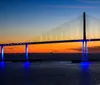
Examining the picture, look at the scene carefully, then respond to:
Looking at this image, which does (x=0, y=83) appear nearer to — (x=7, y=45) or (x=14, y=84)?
(x=14, y=84)

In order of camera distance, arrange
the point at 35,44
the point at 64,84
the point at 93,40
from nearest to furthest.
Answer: the point at 64,84
the point at 93,40
the point at 35,44

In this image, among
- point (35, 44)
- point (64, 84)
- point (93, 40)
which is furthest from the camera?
point (35, 44)

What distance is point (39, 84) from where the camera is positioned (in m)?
19.4

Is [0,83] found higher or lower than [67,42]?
lower

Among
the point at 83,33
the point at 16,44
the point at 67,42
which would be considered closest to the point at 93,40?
the point at 67,42

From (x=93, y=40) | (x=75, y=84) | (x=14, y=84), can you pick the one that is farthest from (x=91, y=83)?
(x=93, y=40)

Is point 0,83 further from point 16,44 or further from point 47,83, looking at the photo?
point 16,44

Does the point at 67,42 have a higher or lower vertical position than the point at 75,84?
higher

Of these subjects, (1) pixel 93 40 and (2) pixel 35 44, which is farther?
(2) pixel 35 44

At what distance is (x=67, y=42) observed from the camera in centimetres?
3475

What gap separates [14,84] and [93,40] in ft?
52.0

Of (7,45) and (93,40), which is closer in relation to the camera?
(93,40)

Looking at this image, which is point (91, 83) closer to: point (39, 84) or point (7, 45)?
point (39, 84)

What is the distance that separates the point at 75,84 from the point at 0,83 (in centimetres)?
367
